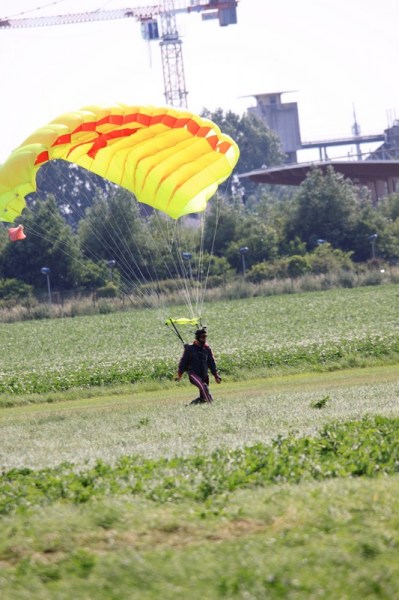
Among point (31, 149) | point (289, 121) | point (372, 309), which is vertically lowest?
point (372, 309)

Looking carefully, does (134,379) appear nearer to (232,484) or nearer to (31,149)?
(31,149)

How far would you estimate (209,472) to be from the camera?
38.8 ft

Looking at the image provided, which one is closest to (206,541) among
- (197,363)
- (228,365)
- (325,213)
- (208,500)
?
(208,500)

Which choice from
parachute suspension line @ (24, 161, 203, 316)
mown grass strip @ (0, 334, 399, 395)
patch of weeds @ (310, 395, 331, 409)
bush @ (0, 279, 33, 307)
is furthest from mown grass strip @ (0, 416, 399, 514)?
bush @ (0, 279, 33, 307)

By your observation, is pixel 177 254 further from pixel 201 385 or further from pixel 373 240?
pixel 373 240

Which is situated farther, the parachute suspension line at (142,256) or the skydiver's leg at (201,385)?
the parachute suspension line at (142,256)

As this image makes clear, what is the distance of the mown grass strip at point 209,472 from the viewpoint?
1109 centimetres

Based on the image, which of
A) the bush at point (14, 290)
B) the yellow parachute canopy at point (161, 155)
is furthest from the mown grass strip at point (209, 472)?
the bush at point (14, 290)

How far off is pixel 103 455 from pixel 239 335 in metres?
28.0

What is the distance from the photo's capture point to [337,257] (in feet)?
263

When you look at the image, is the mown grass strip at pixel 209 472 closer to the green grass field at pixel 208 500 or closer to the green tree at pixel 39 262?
the green grass field at pixel 208 500

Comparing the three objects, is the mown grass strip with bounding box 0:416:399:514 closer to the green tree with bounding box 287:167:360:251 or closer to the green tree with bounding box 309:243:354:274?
the green tree with bounding box 309:243:354:274

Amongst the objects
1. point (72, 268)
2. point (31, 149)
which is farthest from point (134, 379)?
point (72, 268)

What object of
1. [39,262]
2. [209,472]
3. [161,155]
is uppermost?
[161,155]
